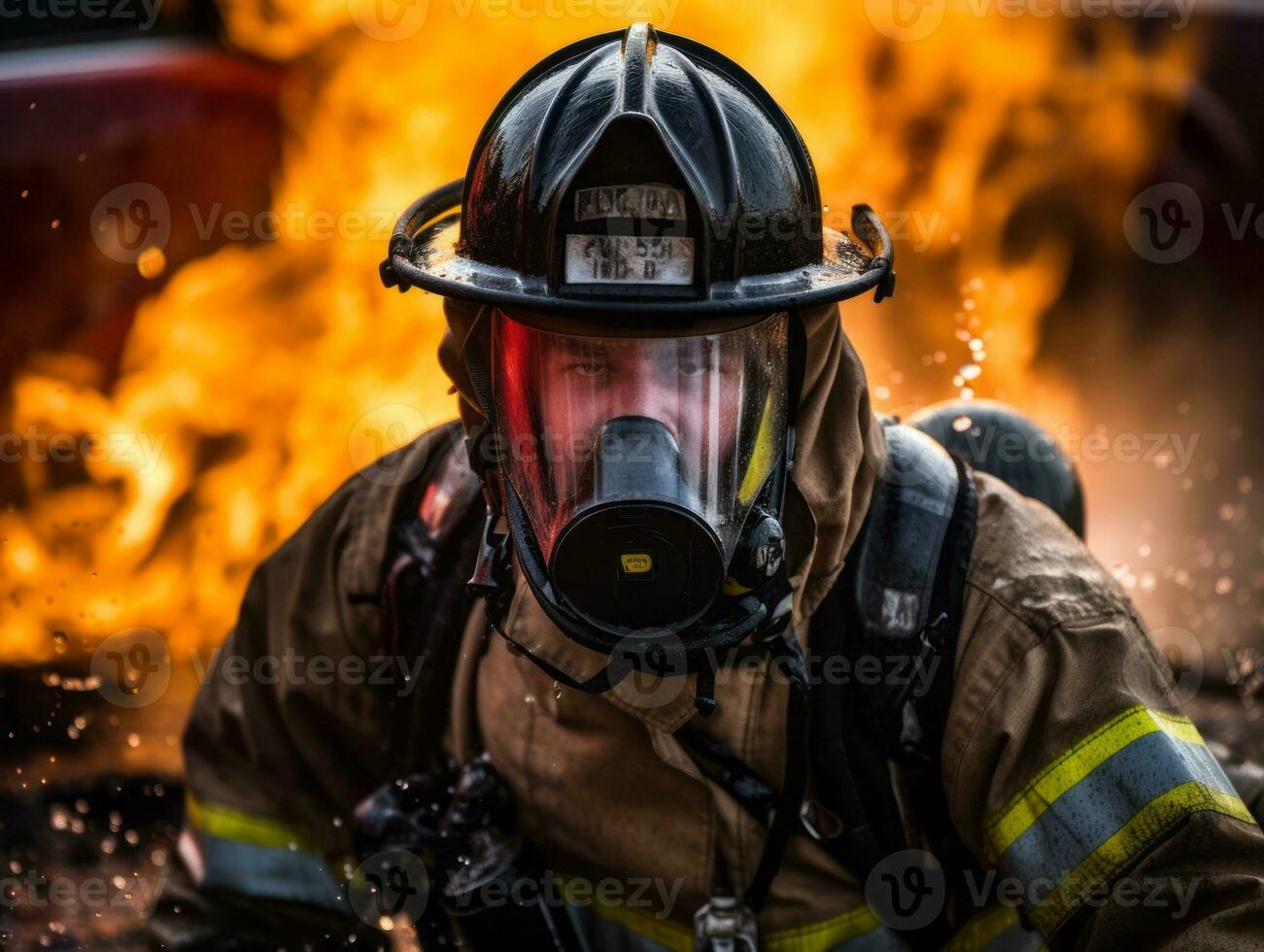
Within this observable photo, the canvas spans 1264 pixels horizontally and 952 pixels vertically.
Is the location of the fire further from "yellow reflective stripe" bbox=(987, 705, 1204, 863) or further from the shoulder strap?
"yellow reflective stripe" bbox=(987, 705, 1204, 863)

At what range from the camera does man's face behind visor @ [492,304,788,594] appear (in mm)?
1877

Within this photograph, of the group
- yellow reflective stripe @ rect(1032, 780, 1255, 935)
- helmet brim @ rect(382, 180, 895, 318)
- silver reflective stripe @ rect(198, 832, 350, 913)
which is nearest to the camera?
yellow reflective stripe @ rect(1032, 780, 1255, 935)

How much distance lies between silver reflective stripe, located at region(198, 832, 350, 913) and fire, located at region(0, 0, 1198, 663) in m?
2.45

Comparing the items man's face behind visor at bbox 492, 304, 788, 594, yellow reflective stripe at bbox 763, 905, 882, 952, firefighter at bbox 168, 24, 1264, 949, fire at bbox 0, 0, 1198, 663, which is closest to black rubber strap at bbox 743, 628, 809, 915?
firefighter at bbox 168, 24, 1264, 949

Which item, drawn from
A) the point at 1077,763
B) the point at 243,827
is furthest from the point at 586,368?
the point at 243,827

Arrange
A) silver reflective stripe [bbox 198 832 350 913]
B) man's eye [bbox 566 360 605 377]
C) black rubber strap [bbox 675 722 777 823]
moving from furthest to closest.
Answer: silver reflective stripe [bbox 198 832 350 913] < black rubber strap [bbox 675 722 777 823] < man's eye [bbox 566 360 605 377]

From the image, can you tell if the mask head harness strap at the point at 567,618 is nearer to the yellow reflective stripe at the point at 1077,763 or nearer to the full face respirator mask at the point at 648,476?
the full face respirator mask at the point at 648,476

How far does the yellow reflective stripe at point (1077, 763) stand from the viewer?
180 cm

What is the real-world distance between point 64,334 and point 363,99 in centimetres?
160

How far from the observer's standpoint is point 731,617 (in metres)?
1.93

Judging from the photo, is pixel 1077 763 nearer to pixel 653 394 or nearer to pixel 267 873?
pixel 653 394

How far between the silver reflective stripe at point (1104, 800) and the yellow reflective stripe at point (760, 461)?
2.27 ft

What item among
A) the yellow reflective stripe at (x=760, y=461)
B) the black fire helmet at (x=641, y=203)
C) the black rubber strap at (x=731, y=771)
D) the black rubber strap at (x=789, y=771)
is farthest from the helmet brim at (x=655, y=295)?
the black rubber strap at (x=731, y=771)

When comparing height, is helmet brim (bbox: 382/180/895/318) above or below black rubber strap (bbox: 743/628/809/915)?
above
